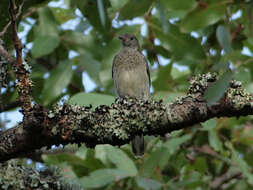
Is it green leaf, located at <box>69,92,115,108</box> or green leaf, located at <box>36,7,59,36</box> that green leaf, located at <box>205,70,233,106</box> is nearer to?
green leaf, located at <box>69,92,115,108</box>

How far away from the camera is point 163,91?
3658 mm

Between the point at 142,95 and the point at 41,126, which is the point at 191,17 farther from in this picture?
the point at 142,95

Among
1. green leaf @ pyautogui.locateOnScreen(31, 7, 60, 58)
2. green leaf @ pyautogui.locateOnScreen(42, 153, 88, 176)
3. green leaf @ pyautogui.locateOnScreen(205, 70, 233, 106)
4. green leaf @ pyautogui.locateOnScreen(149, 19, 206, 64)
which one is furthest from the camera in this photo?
green leaf @ pyautogui.locateOnScreen(31, 7, 60, 58)

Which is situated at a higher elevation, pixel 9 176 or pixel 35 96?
pixel 35 96

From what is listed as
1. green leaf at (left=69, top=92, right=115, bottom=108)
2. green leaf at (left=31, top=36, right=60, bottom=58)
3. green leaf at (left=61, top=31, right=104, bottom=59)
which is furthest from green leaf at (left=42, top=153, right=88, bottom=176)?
green leaf at (left=61, top=31, right=104, bottom=59)

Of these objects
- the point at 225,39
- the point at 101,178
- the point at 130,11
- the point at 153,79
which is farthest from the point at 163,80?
A: the point at 225,39

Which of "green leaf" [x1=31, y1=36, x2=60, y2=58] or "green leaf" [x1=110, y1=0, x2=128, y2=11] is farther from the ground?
"green leaf" [x1=31, y1=36, x2=60, y2=58]

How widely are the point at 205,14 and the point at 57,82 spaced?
197 cm

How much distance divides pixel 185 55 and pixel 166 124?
4.62 ft

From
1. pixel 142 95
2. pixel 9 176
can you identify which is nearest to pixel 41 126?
pixel 9 176

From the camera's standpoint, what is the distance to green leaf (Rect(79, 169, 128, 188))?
3.00 m

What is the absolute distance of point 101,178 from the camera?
3051mm

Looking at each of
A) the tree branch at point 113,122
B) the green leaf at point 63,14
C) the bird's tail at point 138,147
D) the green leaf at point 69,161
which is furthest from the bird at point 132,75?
the tree branch at point 113,122

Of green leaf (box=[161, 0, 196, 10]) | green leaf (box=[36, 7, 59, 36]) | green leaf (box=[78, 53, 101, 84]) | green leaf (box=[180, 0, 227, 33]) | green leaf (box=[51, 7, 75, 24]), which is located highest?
green leaf (box=[51, 7, 75, 24])
